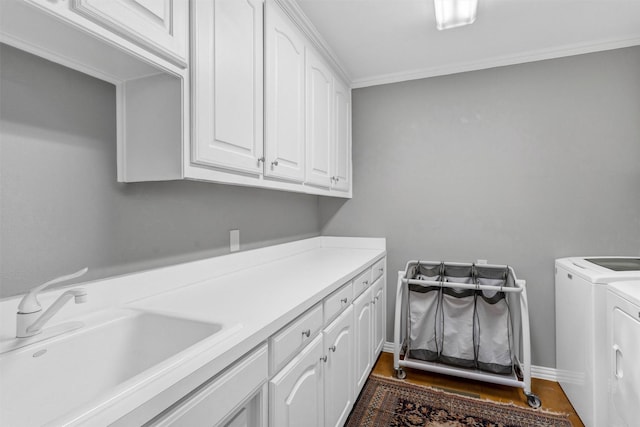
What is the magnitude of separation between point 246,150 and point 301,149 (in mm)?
542

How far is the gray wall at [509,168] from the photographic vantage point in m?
2.19

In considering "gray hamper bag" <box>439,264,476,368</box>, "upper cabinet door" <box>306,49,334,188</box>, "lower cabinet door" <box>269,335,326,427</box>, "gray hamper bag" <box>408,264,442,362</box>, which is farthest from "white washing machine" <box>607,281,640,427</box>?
"upper cabinet door" <box>306,49,334,188</box>

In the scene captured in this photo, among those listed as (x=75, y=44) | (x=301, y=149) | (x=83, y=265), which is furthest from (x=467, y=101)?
(x=83, y=265)

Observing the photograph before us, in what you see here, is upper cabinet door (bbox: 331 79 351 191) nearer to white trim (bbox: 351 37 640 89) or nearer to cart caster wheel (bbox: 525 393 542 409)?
white trim (bbox: 351 37 640 89)

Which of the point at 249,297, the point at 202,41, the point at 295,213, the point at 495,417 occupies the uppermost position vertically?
the point at 202,41

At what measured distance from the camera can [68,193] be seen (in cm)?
103

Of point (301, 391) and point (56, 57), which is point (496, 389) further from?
point (56, 57)

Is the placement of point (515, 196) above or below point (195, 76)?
below

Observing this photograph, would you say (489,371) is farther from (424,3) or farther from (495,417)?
(424,3)

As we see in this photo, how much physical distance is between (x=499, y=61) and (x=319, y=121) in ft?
4.85

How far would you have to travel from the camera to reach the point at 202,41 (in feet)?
3.62

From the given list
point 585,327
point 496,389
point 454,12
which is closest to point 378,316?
point 496,389

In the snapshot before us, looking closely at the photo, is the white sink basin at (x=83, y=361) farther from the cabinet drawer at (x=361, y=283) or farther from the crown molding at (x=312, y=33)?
the crown molding at (x=312, y=33)

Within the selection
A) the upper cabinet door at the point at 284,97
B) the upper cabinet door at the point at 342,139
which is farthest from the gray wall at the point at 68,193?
the upper cabinet door at the point at 342,139
